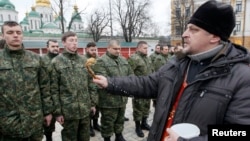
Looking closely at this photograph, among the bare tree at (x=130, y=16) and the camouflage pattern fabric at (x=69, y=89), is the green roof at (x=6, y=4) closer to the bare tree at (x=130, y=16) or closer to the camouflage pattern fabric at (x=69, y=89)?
the bare tree at (x=130, y=16)

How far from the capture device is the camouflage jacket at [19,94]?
9.05 ft

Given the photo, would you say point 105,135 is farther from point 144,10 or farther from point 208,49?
point 144,10

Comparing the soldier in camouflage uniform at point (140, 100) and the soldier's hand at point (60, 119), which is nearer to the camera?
the soldier's hand at point (60, 119)

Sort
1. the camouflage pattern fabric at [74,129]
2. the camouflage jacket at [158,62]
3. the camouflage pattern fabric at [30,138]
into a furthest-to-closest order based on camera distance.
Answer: the camouflage jacket at [158,62] < the camouflage pattern fabric at [74,129] < the camouflage pattern fabric at [30,138]

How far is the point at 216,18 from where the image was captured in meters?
1.55

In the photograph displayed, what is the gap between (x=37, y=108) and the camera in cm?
301

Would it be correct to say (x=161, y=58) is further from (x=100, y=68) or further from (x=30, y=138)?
(x=30, y=138)

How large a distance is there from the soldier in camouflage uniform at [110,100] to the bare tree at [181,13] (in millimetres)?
33533

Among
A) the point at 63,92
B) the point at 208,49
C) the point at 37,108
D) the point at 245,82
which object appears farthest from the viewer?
the point at 63,92

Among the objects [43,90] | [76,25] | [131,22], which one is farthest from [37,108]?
[76,25]

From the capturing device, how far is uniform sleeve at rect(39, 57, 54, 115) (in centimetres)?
315

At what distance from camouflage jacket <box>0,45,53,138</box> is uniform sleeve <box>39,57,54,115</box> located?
75mm

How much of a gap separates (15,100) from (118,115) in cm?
211

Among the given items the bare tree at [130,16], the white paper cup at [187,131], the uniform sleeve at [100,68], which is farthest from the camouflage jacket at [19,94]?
the bare tree at [130,16]
